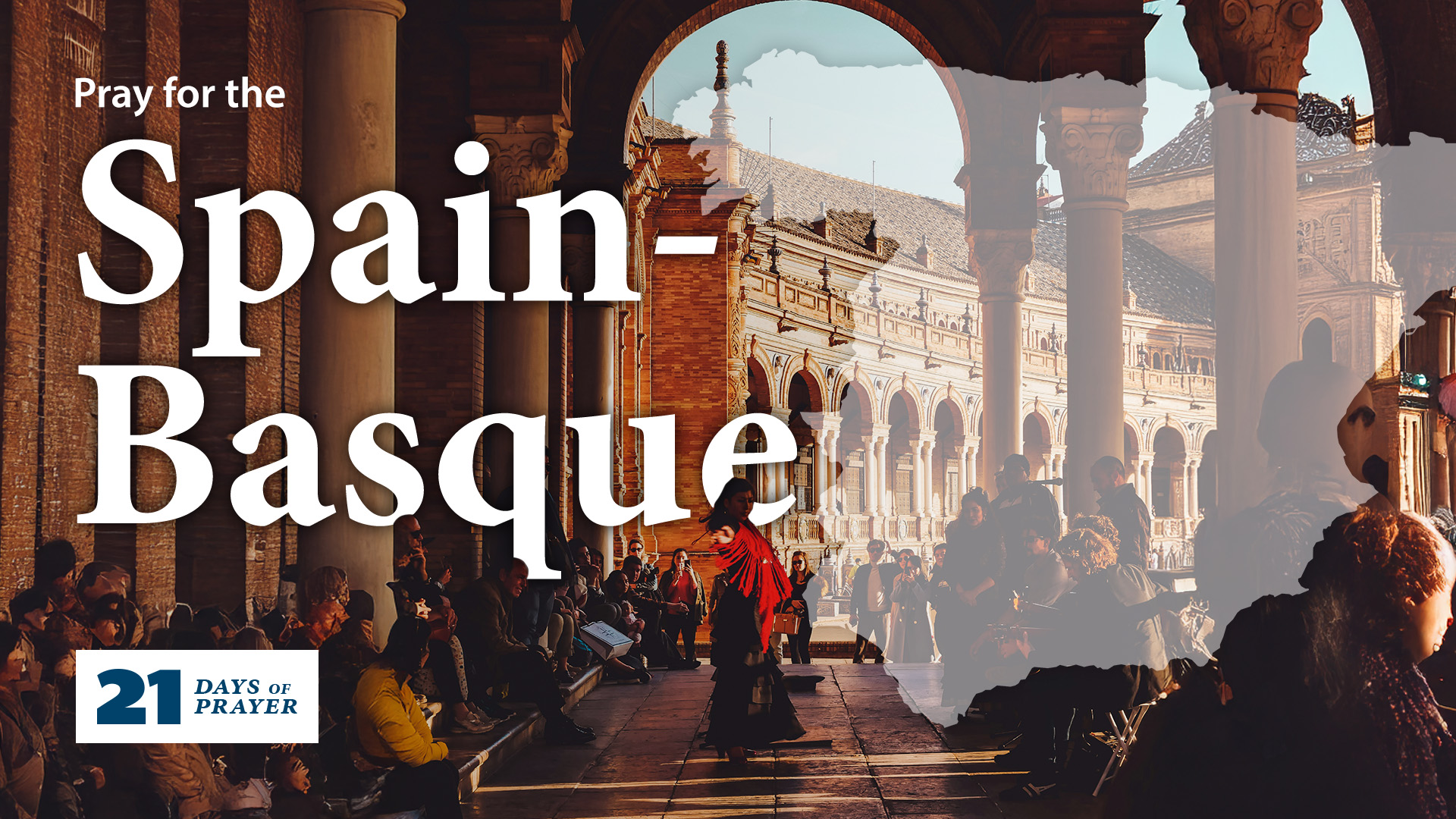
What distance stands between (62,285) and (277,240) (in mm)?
2198

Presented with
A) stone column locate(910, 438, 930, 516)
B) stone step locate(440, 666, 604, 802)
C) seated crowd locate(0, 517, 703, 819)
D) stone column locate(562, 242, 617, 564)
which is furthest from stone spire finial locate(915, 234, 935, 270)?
seated crowd locate(0, 517, 703, 819)

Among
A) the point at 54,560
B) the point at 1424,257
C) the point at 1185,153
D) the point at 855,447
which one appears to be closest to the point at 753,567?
the point at 54,560

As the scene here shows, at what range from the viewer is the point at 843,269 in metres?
41.2

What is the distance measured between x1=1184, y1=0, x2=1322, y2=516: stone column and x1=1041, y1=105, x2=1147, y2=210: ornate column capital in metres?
2.67

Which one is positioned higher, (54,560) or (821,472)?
(54,560)

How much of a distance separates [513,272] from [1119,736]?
21.8 feet

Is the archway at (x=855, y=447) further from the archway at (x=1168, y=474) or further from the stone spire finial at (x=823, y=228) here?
the archway at (x=1168, y=474)

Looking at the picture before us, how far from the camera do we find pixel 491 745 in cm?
700

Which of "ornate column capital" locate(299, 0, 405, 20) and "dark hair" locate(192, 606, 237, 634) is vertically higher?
"ornate column capital" locate(299, 0, 405, 20)

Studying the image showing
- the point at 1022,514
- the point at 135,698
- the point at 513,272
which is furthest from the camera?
the point at 513,272

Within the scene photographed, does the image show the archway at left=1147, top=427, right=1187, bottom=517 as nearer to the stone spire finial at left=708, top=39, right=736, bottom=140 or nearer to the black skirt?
the stone spire finial at left=708, top=39, right=736, bottom=140

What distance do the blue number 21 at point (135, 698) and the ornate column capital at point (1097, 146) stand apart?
7.09 metres

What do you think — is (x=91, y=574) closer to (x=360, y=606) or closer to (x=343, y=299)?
(x=360, y=606)

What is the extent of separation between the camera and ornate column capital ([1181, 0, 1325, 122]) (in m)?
6.61
